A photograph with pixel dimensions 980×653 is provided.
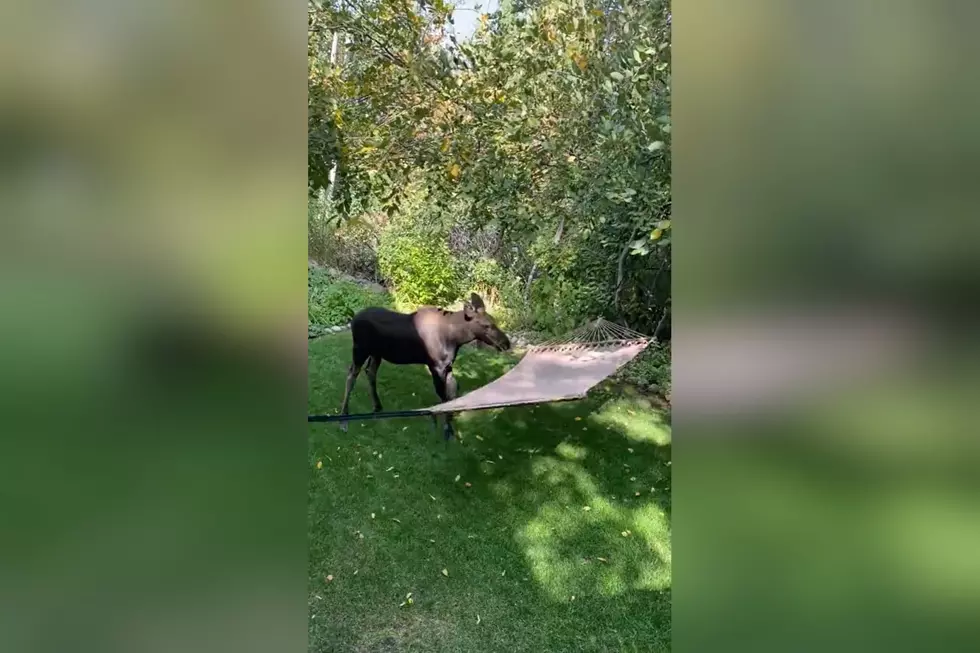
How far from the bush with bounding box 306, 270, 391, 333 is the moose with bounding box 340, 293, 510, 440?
936 millimetres

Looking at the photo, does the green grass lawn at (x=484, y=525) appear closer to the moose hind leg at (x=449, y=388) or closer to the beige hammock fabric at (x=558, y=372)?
the moose hind leg at (x=449, y=388)

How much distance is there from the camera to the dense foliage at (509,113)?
2715 mm

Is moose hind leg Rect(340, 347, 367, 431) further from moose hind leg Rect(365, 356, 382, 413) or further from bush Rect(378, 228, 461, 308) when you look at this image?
bush Rect(378, 228, 461, 308)

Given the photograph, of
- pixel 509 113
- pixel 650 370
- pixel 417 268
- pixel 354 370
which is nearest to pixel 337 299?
pixel 417 268

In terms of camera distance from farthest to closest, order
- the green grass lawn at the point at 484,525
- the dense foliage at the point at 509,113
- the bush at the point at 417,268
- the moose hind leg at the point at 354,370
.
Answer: the bush at the point at 417,268 < the moose hind leg at the point at 354,370 < the dense foliage at the point at 509,113 < the green grass lawn at the point at 484,525

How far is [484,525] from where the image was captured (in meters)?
3.09

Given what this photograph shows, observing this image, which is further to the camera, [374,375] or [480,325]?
[374,375]

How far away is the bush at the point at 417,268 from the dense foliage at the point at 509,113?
483 mm

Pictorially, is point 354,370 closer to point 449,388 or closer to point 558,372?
point 449,388

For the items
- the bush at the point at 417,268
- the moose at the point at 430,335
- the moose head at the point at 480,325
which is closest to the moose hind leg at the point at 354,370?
the moose at the point at 430,335

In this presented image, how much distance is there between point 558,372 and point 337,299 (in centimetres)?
180

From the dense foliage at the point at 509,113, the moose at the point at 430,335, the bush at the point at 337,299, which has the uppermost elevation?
the dense foliage at the point at 509,113

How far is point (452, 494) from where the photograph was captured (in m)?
3.37
